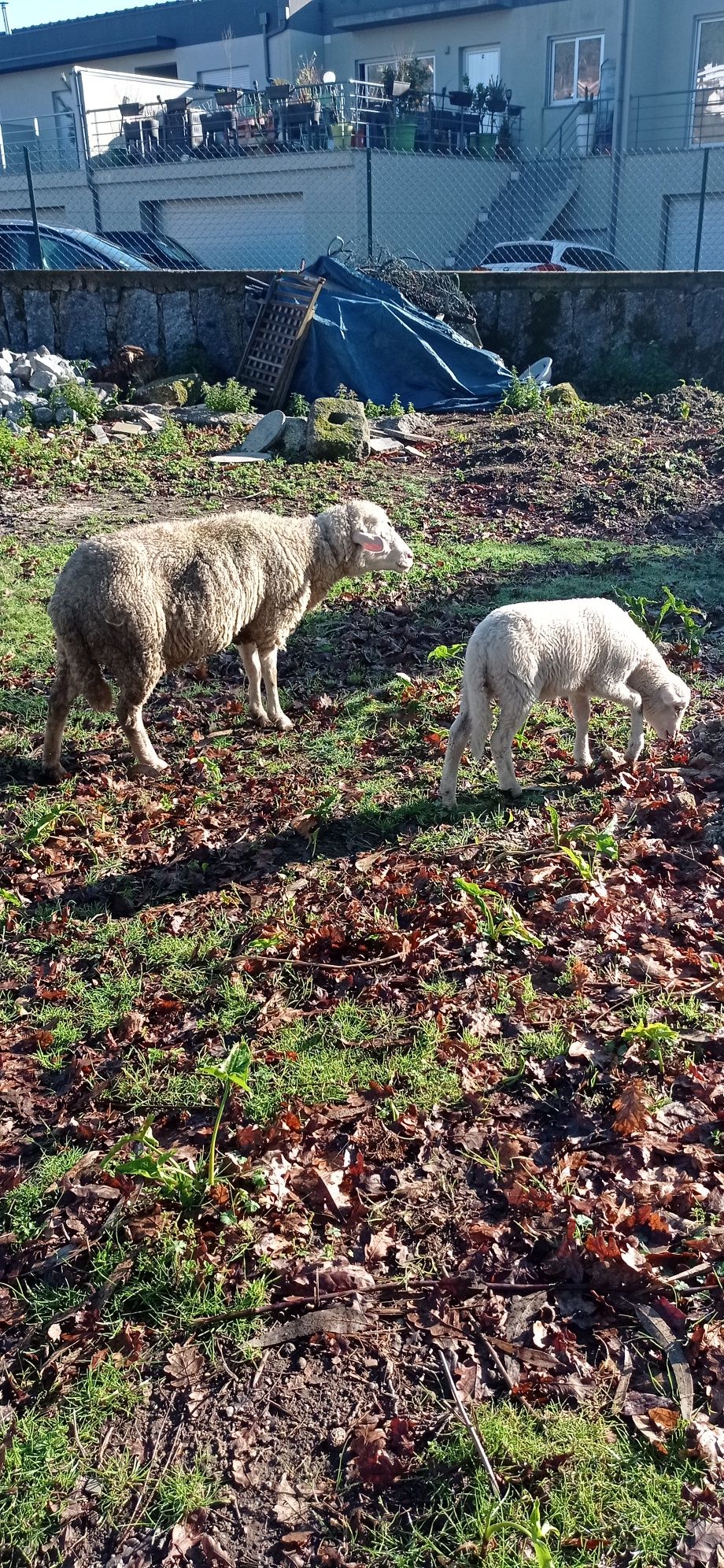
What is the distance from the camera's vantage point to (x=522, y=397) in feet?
45.8

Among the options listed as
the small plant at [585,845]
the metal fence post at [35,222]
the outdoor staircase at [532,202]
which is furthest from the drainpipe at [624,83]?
the small plant at [585,845]

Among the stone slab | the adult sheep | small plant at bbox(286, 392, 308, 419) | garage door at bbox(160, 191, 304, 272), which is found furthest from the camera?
garage door at bbox(160, 191, 304, 272)

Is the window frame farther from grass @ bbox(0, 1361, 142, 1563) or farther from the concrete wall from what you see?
grass @ bbox(0, 1361, 142, 1563)

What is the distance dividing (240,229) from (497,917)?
23500mm

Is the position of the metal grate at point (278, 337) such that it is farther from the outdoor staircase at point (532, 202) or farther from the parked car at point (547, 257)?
the outdoor staircase at point (532, 202)

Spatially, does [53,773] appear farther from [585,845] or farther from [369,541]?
[585,845]

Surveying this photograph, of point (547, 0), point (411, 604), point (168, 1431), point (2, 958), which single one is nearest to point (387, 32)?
point (547, 0)

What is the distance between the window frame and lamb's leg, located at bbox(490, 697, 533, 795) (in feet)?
80.5

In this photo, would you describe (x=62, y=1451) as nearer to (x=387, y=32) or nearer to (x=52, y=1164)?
(x=52, y=1164)

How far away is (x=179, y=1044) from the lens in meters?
3.99

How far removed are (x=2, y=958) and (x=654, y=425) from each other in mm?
11059

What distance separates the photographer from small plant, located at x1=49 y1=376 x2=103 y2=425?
13562 millimetres

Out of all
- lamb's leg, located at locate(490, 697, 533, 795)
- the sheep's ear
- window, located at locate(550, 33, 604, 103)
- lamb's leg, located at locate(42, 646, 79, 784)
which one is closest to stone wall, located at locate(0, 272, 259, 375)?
the sheep's ear

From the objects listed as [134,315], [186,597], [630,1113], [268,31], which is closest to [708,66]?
[268,31]
